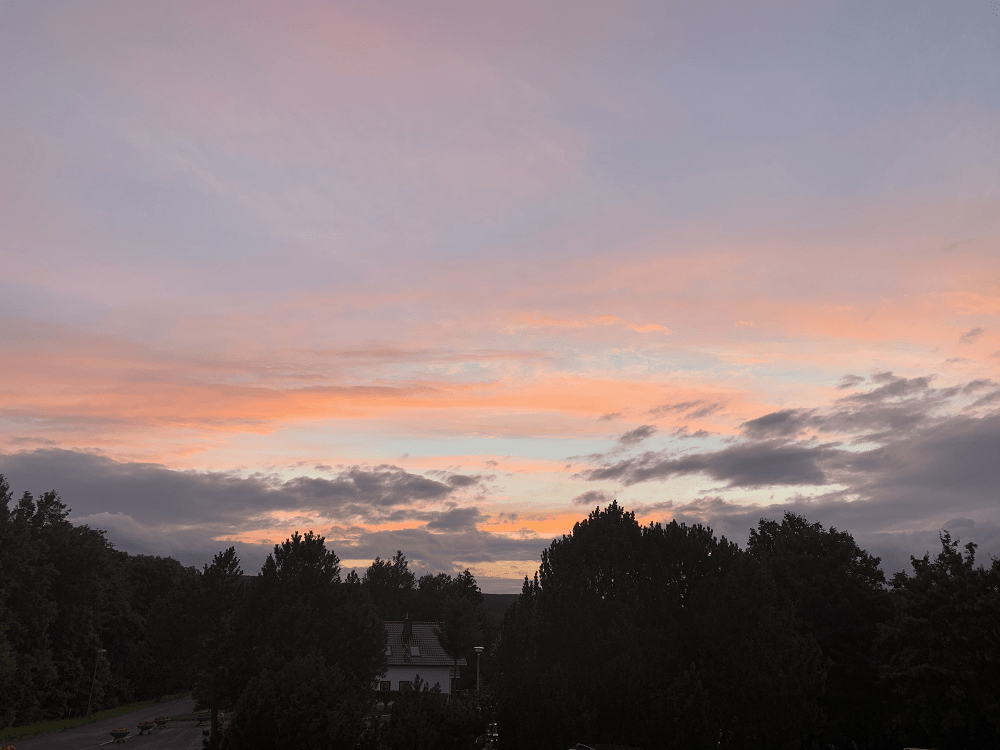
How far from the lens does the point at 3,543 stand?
2972 inches

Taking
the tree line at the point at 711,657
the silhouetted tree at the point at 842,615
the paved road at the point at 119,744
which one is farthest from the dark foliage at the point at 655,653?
the paved road at the point at 119,744

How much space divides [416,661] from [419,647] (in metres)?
4.19

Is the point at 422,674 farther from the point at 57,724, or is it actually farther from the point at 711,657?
the point at 711,657

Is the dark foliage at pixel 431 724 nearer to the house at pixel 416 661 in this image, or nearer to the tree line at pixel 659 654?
the tree line at pixel 659 654

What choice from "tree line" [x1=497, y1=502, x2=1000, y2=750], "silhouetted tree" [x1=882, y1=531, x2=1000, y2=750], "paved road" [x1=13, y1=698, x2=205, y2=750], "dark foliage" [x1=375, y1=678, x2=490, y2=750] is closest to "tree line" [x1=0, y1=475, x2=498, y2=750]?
"dark foliage" [x1=375, y1=678, x2=490, y2=750]

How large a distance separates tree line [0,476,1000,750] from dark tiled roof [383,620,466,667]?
40.1 meters

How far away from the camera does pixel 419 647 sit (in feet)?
291

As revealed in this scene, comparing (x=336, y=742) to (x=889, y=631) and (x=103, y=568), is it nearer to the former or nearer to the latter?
(x=889, y=631)

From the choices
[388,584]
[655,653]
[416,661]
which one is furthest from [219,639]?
[388,584]

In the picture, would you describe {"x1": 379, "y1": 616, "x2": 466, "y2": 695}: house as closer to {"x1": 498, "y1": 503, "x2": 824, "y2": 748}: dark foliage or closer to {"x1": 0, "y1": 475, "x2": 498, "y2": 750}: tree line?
{"x1": 0, "y1": 475, "x2": 498, "y2": 750}: tree line

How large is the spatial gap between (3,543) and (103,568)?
1616cm

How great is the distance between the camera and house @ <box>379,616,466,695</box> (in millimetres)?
82625

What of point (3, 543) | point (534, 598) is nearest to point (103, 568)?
point (3, 543)

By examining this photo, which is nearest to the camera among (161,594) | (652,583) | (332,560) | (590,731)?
(590,731)
